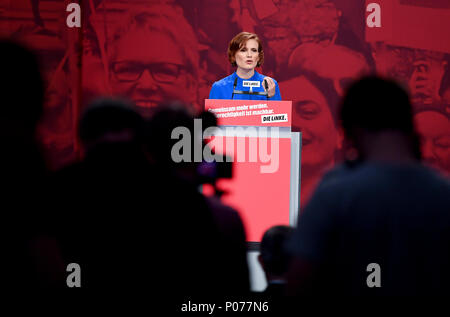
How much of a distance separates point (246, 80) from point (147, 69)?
1308mm

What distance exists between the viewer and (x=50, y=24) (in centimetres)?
478

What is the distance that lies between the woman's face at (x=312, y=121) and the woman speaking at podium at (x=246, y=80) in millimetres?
1059

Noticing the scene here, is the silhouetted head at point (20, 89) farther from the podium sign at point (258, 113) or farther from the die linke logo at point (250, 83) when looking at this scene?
the die linke logo at point (250, 83)

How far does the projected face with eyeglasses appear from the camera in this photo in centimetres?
476

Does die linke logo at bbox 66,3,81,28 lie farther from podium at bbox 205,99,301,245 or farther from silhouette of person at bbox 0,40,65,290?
silhouette of person at bbox 0,40,65,290

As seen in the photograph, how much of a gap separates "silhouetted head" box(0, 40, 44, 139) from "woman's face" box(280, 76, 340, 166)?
3.85 meters

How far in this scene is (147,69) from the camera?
4.78 metres

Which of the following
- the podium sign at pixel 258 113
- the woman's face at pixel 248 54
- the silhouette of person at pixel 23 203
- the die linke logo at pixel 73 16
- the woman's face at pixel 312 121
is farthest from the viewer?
the woman's face at pixel 312 121

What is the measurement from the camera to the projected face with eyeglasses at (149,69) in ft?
15.6

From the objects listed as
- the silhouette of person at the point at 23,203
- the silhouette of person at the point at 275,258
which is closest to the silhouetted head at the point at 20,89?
the silhouette of person at the point at 23,203

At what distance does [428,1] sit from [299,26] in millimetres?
1234

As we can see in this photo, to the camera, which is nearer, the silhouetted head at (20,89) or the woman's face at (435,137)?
the silhouetted head at (20,89)
